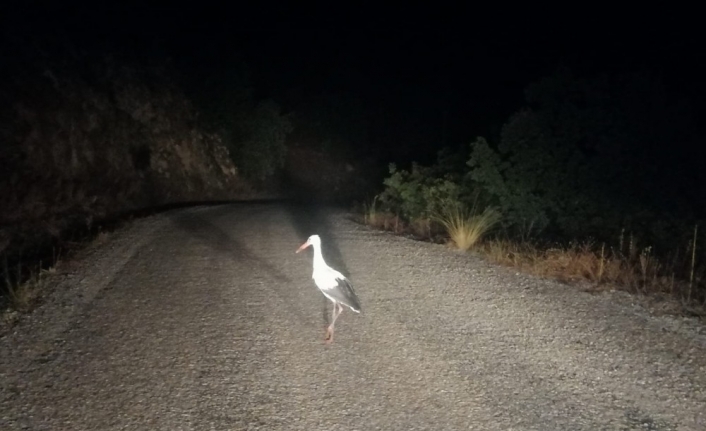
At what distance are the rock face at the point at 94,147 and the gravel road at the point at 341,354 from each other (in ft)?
16.9

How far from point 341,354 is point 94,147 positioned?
16.8 meters

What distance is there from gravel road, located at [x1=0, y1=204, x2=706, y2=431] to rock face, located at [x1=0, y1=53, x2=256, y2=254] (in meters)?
5.16

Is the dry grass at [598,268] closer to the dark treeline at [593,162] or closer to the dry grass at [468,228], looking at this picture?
the dry grass at [468,228]

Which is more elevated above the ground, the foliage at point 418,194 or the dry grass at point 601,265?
the foliage at point 418,194

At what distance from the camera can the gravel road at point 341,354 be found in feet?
19.9

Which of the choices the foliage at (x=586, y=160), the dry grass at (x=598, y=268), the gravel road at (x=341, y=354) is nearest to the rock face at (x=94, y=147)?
the gravel road at (x=341, y=354)

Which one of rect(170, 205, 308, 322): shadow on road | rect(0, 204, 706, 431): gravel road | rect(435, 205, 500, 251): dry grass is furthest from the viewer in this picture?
rect(435, 205, 500, 251): dry grass

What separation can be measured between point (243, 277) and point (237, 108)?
2328cm

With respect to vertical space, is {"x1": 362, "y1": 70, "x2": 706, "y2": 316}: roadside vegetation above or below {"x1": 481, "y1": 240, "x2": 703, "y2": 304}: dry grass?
above

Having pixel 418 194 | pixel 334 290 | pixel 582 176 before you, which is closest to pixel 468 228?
pixel 582 176

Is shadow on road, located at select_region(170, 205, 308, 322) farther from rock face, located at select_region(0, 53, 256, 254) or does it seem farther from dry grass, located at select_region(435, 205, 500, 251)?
dry grass, located at select_region(435, 205, 500, 251)

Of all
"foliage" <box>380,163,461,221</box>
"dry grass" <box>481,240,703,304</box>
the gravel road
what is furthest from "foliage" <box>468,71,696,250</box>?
the gravel road

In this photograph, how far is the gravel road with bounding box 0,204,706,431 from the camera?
6.06 metres

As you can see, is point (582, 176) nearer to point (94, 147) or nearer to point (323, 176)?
point (94, 147)
